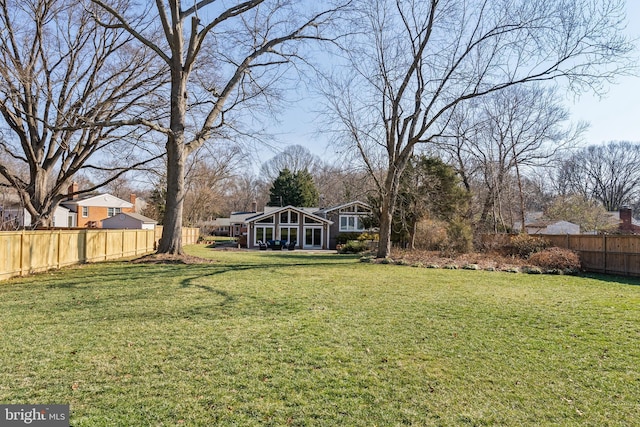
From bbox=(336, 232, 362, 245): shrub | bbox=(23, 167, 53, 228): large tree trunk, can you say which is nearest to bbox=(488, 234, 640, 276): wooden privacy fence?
bbox=(336, 232, 362, 245): shrub

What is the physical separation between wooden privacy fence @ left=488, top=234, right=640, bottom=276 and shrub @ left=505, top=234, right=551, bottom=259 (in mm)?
701

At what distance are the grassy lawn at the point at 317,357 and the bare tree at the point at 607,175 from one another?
50.4m

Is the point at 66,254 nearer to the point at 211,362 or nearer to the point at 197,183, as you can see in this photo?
the point at 211,362

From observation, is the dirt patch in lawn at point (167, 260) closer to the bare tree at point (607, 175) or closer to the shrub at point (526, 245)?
the shrub at point (526, 245)

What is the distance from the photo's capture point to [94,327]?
546 centimetres

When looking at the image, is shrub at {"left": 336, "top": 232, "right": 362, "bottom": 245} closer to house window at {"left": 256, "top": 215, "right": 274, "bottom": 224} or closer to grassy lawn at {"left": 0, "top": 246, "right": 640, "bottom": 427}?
house window at {"left": 256, "top": 215, "right": 274, "bottom": 224}

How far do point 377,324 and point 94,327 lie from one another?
4.21m

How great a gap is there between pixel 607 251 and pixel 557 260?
221cm

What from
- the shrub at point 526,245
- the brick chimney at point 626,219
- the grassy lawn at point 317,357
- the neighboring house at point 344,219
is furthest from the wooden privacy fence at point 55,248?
the brick chimney at point 626,219

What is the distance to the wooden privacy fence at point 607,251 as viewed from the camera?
1477 cm

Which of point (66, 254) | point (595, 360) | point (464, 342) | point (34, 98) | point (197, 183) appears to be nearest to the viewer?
point (595, 360)

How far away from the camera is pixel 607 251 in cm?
1565

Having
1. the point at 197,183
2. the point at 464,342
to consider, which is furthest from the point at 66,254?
the point at 197,183

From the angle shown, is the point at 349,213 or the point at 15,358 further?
the point at 349,213
